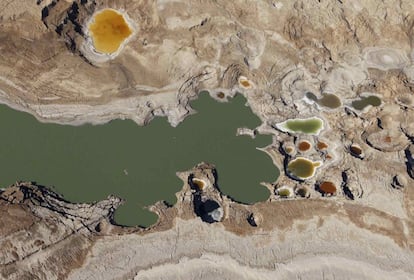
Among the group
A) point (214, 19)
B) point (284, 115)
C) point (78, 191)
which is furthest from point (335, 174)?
point (78, 191)

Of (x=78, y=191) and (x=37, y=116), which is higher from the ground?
(x=37, y=116)

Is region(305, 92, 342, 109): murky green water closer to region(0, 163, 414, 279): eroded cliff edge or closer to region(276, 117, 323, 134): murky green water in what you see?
region(276, 117, 323, 134): murky green water

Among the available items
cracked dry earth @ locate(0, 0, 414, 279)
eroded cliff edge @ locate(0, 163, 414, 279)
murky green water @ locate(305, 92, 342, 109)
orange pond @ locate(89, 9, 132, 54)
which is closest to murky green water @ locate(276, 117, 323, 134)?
cracked dry earth @ locate(0, 0, 414, 279)

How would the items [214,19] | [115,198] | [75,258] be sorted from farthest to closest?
[214,19], [115,198], [75,258]

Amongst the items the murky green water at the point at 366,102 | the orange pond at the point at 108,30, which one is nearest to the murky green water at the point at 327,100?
the murky green water at the point at 366,102

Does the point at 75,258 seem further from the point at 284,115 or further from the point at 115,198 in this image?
the point at 284,115

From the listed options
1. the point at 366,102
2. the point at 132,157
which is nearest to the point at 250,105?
the point at 366,102
